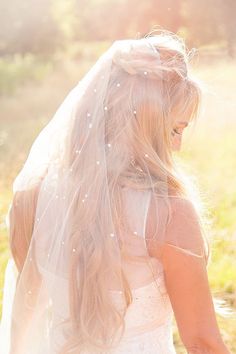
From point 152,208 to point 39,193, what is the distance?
17.7 inches

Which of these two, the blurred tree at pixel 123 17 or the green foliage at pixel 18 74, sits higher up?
the blurred tree at pixel 123 17

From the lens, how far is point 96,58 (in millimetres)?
32188

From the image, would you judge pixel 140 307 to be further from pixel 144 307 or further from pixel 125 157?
pixel 125 157

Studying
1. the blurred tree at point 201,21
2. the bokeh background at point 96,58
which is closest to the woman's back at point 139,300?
the bokeh background at point 96,58

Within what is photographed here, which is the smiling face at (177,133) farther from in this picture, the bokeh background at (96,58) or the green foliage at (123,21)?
the green foliage at (123,21)

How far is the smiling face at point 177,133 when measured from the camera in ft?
8.03

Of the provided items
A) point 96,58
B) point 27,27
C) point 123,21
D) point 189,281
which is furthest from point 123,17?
point 189,281

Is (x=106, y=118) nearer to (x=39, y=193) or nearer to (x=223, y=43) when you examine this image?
(x=39, y=193)

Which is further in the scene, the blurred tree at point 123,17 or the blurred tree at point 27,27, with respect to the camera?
the blurred tree at point 123,17

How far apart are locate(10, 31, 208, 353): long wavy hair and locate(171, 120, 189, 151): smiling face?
3 centimetres

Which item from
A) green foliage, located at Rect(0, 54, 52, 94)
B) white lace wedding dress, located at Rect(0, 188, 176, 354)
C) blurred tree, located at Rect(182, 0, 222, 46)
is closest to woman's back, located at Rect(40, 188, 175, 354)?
white lace wedding dress, located at Rect(0, 188, 176, 354)

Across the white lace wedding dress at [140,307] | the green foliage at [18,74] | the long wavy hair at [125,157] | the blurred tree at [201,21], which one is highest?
the blurred tree at [201,21]

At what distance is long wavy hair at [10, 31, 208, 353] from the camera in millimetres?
2322

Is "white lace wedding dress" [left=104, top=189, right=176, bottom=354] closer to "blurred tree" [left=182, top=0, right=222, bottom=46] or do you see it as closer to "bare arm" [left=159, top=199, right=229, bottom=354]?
"bare arm" [left=159, top=199, right=229, bottom=354]
